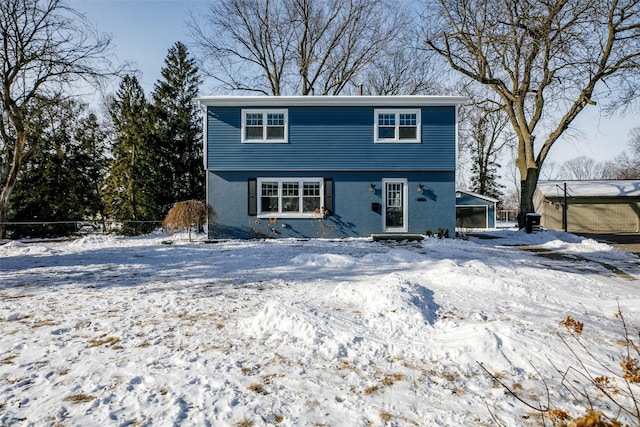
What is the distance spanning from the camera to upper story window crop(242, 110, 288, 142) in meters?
12.7

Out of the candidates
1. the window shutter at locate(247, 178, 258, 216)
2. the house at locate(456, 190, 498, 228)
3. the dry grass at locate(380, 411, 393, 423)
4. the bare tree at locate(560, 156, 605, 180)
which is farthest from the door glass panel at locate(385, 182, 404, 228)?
the bare tree at locate(560, 156, 605, 180)

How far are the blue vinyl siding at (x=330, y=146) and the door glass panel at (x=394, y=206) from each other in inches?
29.8

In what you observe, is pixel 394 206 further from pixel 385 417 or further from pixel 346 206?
pixel 385 417

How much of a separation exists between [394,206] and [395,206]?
0.13 feet

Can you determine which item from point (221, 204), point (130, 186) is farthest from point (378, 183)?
point (130, 186)

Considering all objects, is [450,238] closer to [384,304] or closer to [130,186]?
[384,304]

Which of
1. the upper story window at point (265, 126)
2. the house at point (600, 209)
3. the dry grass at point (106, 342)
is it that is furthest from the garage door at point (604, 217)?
the dry grass at point (106, 342)

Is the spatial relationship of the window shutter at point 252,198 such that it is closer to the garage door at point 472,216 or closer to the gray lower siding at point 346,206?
the gray lower siding at point 346,206

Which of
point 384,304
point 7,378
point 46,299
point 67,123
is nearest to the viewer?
point 7,378

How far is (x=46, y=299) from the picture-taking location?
4879mm

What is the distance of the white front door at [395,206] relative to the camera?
42.2ft

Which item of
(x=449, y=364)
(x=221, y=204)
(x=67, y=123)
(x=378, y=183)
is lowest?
(x=449, y=364)

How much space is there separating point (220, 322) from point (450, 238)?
10.4 metres

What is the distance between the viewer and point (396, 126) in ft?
41.7
